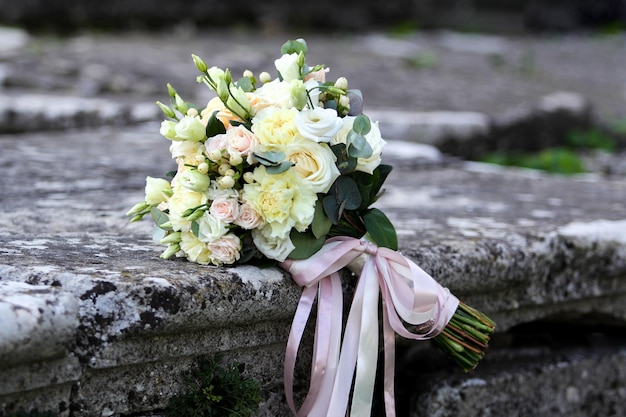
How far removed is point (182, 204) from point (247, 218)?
0.11 m

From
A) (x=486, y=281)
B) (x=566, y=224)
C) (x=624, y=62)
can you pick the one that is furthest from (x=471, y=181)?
(x=624, y=62)

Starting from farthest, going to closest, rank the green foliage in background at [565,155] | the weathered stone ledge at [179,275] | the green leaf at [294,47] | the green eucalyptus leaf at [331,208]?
1. the green foliage in background at [565,155]
2. the green leaf at [294,47]
3. the green eucalyptus leaf at [331,208]
4. the weathered stone ledge at [179,275]

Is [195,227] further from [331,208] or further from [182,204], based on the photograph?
[331,208]

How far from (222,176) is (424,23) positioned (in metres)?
6.31

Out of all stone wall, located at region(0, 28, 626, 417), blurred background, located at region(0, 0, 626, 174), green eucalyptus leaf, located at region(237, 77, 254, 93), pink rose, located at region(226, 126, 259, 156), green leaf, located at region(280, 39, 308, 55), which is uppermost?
green leaf, located at region(280, 39, 308, 55)

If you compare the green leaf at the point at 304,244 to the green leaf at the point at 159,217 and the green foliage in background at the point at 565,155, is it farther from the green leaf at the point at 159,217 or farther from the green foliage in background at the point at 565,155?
the green foliage in background at the point at 565,155

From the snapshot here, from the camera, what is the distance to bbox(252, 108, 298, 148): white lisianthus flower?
1369 millimetres

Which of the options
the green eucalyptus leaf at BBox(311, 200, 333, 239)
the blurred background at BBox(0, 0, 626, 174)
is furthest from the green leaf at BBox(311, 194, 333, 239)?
the blurred background at BBox(0, 0, 626, 174)

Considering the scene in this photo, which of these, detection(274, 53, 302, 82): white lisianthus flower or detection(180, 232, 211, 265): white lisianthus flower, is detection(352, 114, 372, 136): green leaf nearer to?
detection(274, 53, 302, 82): white lisianthus flower

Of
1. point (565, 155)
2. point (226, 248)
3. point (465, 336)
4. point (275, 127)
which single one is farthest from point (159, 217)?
point (565, 155)

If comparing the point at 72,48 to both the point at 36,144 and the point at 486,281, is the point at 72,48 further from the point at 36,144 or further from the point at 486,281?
the point at 486,281

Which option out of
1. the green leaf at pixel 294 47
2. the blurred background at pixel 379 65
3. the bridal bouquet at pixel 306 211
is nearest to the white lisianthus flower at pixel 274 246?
the bridal bouquet at pixel 306 211

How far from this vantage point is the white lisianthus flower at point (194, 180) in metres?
1.36

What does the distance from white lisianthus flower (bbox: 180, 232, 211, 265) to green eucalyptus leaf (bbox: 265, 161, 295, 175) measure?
16 cm
